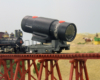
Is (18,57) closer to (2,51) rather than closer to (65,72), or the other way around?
(2,51)

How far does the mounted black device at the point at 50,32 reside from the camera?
13.1 m

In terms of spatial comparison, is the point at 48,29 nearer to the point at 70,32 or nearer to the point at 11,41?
the point at 70,32

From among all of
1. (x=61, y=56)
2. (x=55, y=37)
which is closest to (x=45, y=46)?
(x=55, y=37)

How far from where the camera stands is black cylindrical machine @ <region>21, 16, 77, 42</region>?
13.0 meters

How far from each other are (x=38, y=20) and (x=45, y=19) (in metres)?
0.63

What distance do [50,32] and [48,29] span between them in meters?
0.33

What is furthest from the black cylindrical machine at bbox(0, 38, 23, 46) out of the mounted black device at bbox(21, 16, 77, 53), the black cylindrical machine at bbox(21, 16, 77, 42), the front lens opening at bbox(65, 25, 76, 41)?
the front lens opening at bbox(65, 25, 76, 41)

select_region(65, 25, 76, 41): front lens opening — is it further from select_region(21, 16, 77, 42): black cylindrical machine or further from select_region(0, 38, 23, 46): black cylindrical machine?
select_region(0, 38, 23, 46): black cylindrical machine

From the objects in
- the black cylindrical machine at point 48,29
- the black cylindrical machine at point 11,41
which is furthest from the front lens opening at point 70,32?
the black cylindrical machine at point 11,41

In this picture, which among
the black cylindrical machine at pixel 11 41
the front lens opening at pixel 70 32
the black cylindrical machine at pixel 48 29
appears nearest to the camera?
the black cylindrical machine at pixel 48 29

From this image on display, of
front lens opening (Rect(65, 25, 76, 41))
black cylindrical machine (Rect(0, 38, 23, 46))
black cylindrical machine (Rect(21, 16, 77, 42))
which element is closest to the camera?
black cylindrical machine (Rect(21, 16, 77, 42))

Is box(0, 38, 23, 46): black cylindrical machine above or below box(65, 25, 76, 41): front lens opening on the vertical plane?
below

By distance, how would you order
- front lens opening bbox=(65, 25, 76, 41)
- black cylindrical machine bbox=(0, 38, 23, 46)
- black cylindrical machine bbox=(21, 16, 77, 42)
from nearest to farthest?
black cylindrical machine bbox=(21, 16, 77, 42)
front lens opening bbox=(65, 25, 76, 41)
black cylindrical machine bbox=(0, 38, 23, 46)

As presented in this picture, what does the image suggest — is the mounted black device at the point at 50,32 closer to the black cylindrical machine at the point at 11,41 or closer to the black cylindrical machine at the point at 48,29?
the black cylindrical machine at the point at 48,29
